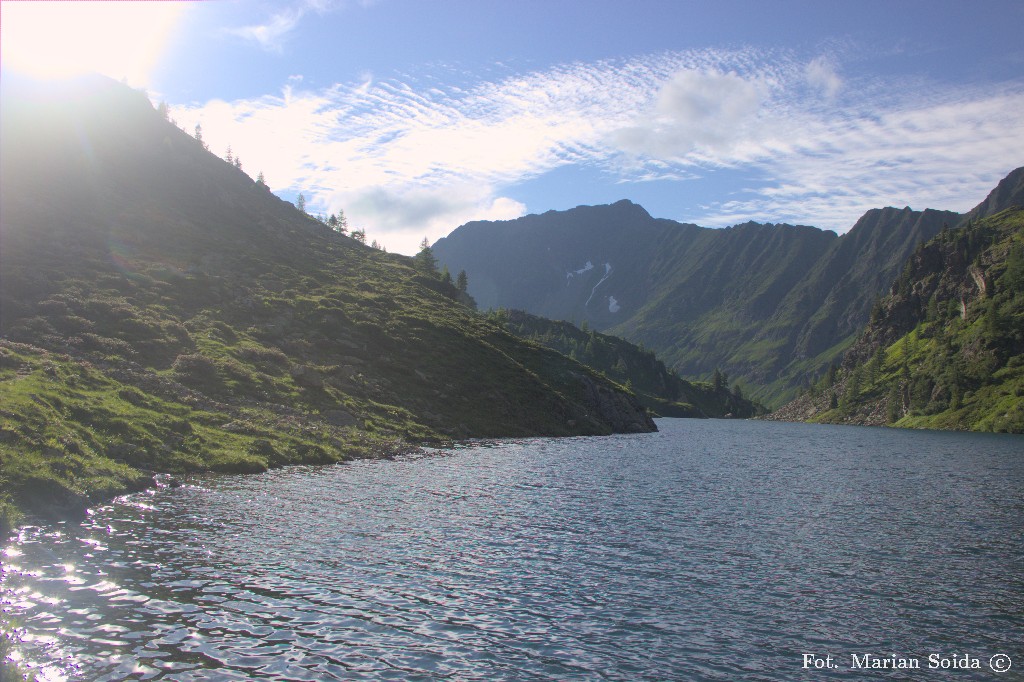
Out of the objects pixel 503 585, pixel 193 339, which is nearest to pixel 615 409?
pixel 193 339

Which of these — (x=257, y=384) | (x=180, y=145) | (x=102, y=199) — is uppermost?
(x=180, y=145)

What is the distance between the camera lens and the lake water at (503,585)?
1950cm

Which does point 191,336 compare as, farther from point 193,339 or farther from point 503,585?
point 503,585

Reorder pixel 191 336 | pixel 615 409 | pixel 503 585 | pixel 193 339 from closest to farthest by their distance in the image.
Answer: pixel 503 585
pixel 193 339
pixel 191 336
pixel 615 409

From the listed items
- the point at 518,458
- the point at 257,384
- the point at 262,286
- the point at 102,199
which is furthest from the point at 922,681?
the point at 102,199

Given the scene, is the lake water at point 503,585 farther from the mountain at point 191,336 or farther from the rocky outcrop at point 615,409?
the rocky outcrop at point 615,409

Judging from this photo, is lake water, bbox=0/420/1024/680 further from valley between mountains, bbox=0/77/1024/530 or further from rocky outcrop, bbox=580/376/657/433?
rocky outcrop, bbox=580/376/657/433

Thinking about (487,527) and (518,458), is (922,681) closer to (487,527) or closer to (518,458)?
(487,527)

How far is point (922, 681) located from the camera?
19.2 metres

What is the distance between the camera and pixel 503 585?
89.5ft

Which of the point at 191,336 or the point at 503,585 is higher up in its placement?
the point at 191,336

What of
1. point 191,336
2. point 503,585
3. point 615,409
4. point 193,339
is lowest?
point 503,585

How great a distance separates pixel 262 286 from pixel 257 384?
4842cm

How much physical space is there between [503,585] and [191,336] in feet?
236
